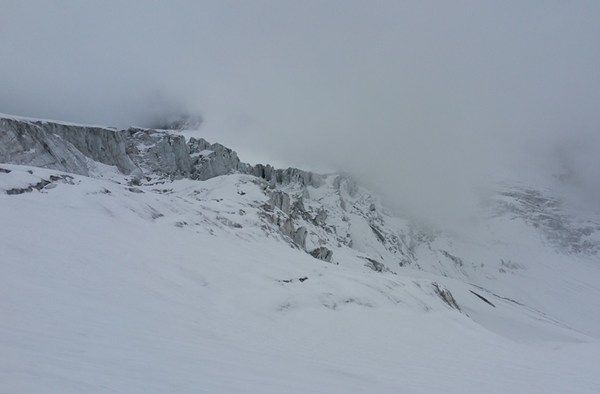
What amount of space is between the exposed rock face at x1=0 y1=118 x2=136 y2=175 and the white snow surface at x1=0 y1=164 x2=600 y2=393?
125 feet

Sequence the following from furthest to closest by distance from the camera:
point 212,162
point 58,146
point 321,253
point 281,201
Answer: point 212,162 → point 281,201 → point 58,146 → point 321,253

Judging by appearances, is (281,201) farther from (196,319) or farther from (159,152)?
(196,319)

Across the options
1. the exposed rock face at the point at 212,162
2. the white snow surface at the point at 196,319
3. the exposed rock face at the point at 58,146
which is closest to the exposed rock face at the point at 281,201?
the white snow surface at the point at 196,319

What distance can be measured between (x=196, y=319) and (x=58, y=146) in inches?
2949

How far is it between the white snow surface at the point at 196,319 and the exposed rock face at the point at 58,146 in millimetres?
38247

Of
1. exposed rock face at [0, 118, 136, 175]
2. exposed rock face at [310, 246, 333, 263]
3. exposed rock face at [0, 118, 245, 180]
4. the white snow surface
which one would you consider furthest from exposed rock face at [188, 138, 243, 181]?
the white snow surface

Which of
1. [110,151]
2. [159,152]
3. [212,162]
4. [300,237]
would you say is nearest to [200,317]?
[300,237]

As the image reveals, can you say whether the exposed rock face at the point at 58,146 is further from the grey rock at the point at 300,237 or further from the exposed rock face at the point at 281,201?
the grey rock at the point at 300,237

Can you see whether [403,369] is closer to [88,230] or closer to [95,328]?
[95,328]

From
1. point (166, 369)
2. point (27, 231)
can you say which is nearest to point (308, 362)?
point (166, 369)

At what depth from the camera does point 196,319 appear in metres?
13.5

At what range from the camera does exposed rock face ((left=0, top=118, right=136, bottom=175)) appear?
62.6 m

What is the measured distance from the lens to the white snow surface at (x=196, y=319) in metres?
6.96

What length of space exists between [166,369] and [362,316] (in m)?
16.1
